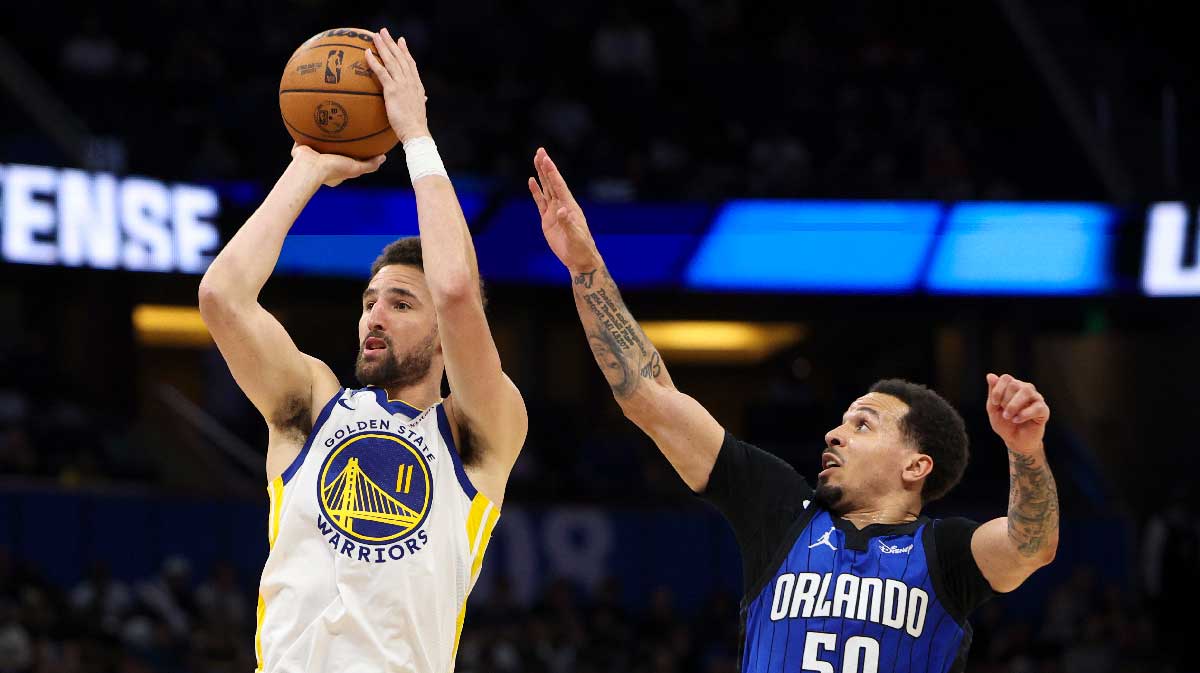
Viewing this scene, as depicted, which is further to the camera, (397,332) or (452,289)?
(397,332)

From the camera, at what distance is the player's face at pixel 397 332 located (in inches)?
178

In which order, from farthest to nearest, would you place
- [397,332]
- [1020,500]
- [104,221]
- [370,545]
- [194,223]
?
[194,223] < [104,221] < [397,332] < [1020,500] < [370,545]

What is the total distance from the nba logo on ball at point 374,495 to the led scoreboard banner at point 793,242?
36.7 feet

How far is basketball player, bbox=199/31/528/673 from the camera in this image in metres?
4.18

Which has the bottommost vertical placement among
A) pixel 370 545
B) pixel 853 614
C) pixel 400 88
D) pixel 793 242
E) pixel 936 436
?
pixel 370 545

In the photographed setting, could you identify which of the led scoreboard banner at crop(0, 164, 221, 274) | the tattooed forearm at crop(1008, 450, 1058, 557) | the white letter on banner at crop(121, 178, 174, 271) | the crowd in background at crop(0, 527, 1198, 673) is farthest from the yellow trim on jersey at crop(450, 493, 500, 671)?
the white letter on banner at crop(121, 178, 174, 271)

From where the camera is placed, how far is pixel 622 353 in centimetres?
490

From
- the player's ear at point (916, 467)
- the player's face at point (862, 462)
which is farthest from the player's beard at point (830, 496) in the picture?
the player's ear at point (916, 467)

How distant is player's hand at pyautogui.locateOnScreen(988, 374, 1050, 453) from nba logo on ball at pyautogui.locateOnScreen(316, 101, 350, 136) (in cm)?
207

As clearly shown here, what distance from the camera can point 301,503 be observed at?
4.27 m

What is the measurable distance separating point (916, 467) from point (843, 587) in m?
0.53

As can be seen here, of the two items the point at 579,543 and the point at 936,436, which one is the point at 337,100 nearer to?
the point at 936,436

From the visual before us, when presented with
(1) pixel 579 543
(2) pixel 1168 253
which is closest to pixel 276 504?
(1) pixel 579 543

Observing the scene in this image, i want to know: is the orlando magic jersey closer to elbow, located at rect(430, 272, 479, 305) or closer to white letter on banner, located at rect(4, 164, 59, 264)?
elbow, located at rect(430, 272, 479, 305)
